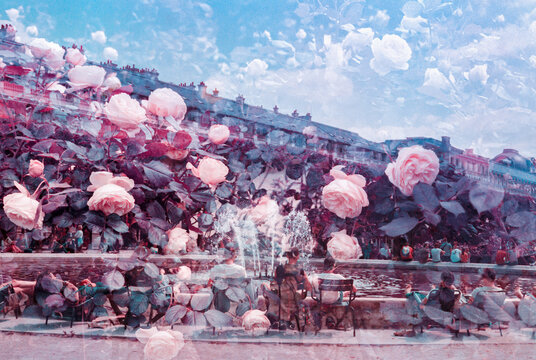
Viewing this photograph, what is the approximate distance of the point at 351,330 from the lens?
1.95 meters

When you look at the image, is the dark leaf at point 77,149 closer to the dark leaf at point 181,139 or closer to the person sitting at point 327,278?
the dark leaf at point 181,139

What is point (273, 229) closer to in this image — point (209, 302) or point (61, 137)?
point (209, 302)

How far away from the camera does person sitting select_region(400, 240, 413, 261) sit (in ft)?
4.11

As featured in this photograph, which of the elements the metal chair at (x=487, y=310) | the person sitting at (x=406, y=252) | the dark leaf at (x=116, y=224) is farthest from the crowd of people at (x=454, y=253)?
the dark leaf at (x=116, y=224)

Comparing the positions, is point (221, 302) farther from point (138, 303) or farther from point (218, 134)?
point (218, 134)

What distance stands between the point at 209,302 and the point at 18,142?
2.59 ft

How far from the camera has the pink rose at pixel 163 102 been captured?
4.10 feet

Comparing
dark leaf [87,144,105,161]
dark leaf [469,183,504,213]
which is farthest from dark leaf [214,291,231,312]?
dark leaf [469,183,504,213]

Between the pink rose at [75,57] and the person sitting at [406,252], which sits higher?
the pink rose at [75,57]

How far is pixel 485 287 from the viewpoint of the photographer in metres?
1.34

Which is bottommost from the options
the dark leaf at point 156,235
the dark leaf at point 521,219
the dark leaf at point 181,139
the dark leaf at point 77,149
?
the dark leaf at point 156,235

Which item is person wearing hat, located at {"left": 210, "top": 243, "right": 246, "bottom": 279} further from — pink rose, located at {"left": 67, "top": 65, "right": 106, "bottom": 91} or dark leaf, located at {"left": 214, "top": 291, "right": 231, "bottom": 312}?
pink rose, located at {"left": 67, "top": 65, "right": 106, "bottom": 91}

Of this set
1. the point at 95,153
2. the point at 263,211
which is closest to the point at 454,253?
the point at 263,211

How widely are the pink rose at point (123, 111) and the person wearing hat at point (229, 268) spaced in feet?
1.52
